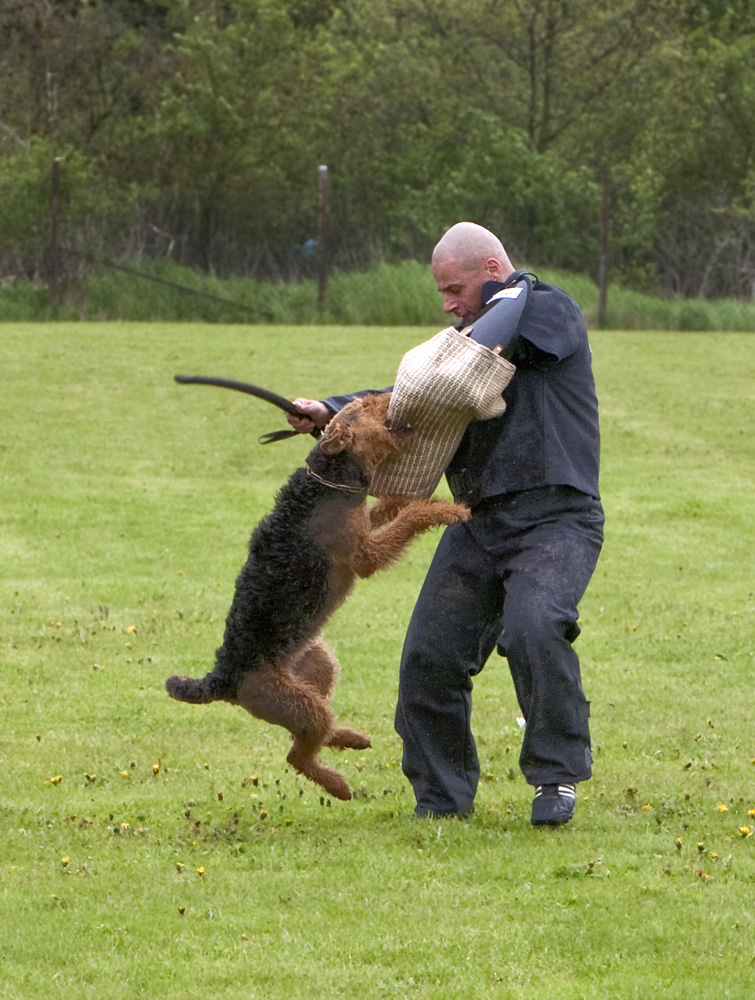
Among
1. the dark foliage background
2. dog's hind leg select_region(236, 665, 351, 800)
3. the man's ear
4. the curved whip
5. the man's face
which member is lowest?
dog's hind leg select_region(236, 665, 351, 800)

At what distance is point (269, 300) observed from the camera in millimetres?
24125

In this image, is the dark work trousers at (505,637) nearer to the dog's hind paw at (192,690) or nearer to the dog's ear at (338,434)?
the dog's ear at (338,434)

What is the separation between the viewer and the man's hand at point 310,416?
5.15 metres

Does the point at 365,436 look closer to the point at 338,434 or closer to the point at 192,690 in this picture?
the point at 338,434

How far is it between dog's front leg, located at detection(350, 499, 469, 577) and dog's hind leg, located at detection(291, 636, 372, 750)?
1.26ft

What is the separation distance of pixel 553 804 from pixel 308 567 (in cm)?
118

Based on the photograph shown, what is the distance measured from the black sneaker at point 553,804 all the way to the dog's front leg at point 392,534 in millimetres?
958

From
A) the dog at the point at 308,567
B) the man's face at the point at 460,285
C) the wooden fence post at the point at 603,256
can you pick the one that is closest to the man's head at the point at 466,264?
the man's face at the point at 460,285

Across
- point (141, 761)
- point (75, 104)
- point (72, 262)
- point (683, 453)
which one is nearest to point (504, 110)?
point (75, 104)

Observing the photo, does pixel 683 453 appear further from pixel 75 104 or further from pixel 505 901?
pixel 75 104

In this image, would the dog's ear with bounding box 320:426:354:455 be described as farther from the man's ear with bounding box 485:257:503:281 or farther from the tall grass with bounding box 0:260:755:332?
the tall grass with bounding box 0:260:755:332

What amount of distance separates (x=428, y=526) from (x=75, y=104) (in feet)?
111

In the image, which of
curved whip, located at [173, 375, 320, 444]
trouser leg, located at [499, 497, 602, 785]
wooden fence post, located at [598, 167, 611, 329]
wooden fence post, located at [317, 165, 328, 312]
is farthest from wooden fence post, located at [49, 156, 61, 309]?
trouser leg, located at [499, 497, 602, 785]

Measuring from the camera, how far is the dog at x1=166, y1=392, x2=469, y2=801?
5.04 metres
